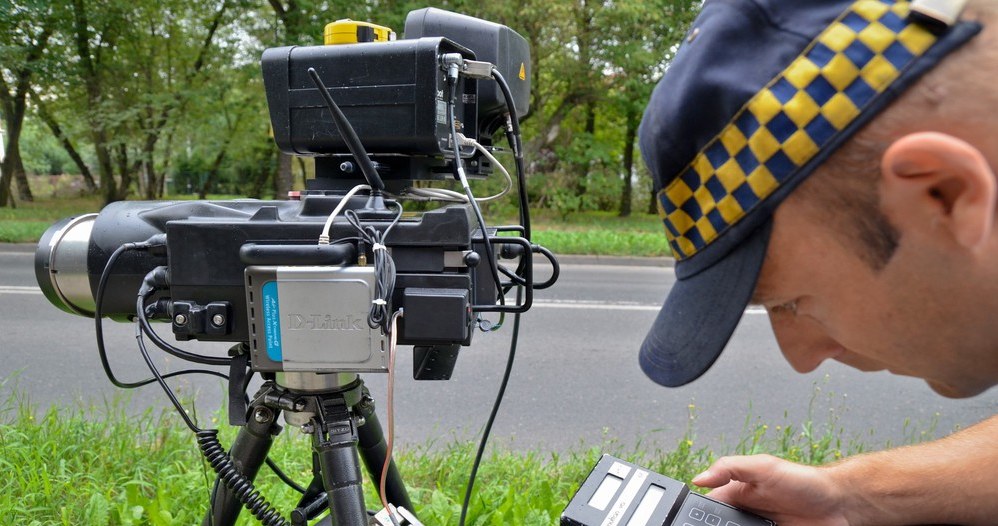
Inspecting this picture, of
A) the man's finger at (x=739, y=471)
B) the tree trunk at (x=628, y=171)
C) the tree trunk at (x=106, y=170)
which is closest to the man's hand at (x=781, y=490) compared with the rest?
the man's finger at (x=739, y=471)

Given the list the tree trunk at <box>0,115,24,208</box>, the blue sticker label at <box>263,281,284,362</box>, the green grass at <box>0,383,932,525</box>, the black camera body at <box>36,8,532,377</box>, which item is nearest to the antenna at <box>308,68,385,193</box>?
the black camera body at <box>36,8,532,377</box>

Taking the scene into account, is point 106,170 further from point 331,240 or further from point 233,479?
point 331,240

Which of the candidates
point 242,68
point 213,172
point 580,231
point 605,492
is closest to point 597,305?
point 580,231

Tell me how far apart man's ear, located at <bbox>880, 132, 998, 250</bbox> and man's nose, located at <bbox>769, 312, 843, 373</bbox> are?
23 centimetres

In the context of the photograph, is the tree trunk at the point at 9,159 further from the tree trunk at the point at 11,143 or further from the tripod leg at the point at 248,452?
the tripod leg at the point at 248,452

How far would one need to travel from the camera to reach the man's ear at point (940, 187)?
1.76 feet

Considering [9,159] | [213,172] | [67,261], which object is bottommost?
[213,172]

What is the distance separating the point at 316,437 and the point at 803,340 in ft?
2.71

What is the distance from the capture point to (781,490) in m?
1.21

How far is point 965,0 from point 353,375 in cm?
103

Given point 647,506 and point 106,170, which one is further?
point 106,170

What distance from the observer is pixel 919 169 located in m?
0.55

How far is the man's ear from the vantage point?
0.54 meters

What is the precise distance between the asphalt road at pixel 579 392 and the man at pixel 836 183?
7.30 feet
